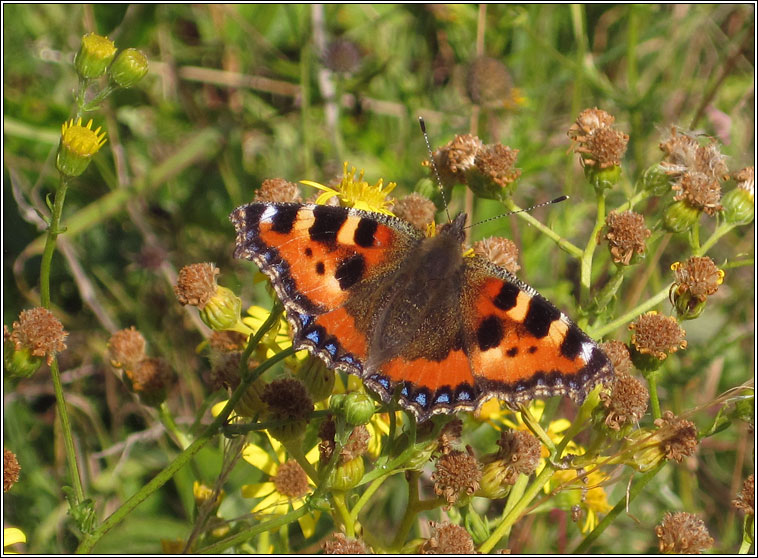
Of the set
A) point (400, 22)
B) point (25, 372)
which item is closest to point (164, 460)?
point (25, 372)

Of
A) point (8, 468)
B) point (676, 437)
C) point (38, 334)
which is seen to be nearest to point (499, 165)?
point (676, 437)

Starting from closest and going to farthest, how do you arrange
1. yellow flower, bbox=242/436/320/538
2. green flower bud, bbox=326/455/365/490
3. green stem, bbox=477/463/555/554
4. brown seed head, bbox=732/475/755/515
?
1. green flower bud, bbox=326/455/365/490
2. green stem, bbox=477/463/555/554
3. brown seed head, bbox=732/475/755/515
4. yellow flower, bbox=242/436/320/538

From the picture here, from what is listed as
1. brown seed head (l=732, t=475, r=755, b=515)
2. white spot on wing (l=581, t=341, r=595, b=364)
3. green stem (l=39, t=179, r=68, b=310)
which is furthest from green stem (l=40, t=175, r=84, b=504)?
brown seed head (l=732, t=475, r=755, b=515)

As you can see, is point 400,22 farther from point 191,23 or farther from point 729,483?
point 729,483

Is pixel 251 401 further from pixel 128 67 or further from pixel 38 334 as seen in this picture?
pixel 128 67

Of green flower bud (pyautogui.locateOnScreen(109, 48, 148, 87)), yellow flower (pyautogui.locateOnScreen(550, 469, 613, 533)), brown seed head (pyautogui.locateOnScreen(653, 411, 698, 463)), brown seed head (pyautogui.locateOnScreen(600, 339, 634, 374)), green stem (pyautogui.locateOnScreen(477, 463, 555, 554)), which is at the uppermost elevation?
green flower bud (pyautogui.locateOnScreen(109, 48, 148, 87))

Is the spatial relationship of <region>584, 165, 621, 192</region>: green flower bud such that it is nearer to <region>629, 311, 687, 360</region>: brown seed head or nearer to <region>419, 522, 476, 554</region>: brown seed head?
<region>629, 311, 687, 360</region>: brown seed head
